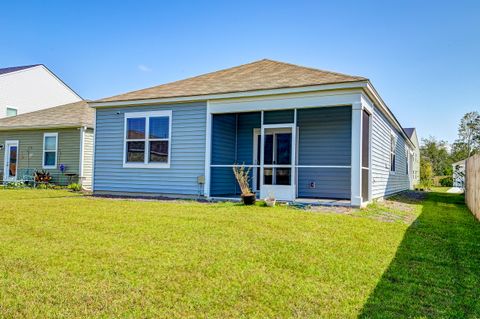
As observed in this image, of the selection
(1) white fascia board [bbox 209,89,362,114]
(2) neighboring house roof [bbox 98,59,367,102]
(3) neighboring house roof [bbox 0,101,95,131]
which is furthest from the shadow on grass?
(3) neighboring house roof [bbox 0,101,95,131]

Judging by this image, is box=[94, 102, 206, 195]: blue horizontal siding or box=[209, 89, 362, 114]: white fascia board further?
box=[94, 102, 206, 195]: blue horizontal siding

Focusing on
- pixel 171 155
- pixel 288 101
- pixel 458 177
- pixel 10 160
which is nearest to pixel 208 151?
pixel 171 155

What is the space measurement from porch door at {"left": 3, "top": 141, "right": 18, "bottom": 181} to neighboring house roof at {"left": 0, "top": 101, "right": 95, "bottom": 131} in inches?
32.5

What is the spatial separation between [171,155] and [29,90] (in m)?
18.7

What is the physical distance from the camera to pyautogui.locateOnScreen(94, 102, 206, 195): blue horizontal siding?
34.6 feet

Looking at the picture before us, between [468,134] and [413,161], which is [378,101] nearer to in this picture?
[413,161]

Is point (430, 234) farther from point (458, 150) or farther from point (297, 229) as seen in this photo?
point (458, 150)

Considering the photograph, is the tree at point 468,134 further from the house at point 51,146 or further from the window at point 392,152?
the house at point 51,146

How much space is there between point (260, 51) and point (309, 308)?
49.2 ft

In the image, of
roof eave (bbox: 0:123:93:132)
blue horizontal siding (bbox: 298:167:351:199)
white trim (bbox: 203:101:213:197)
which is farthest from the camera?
roof eave (bbox: 0:123:93:132)

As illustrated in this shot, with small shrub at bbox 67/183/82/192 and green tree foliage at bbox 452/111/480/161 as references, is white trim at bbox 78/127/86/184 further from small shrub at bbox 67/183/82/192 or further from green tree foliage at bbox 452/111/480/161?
green tree foliage at bbox 452/111/480/161

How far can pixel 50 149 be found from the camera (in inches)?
669

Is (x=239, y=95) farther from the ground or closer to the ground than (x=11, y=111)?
closer to the ground

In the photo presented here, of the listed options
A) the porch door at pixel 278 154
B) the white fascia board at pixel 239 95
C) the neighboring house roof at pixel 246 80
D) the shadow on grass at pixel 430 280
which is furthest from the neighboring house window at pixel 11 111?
the shadow on grass at pixel 430 280
